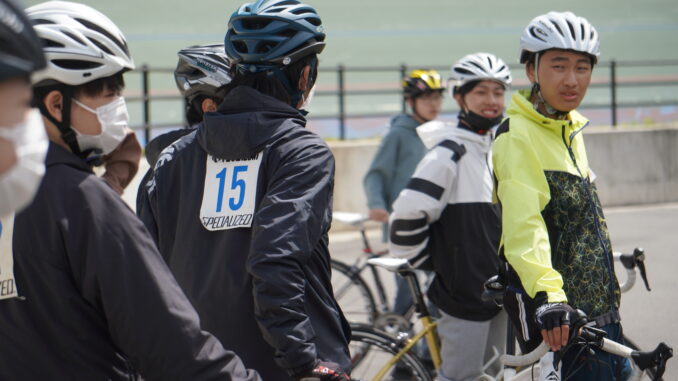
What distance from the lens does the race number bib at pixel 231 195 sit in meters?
3.11

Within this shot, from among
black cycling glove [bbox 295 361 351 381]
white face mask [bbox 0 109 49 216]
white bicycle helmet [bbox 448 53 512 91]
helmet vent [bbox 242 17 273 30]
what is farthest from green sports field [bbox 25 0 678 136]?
white face mask [bbox 0 109 49 216]

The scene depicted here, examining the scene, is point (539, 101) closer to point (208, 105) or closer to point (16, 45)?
point (208, 105)

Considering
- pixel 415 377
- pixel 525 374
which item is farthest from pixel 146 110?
pixel 525 374

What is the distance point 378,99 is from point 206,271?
19.7 m

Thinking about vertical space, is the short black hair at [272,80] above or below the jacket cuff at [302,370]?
above

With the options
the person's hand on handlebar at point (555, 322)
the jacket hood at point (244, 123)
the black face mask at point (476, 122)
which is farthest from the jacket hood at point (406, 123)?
the jacket hood at point (244, 123)

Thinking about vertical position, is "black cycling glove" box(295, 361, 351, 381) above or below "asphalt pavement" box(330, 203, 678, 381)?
above

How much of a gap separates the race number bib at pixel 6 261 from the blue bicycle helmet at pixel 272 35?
3.93 feet

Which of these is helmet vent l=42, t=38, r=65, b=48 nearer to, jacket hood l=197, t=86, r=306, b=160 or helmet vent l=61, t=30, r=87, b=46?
helmet vent l=61, t=30, r=87, b=46

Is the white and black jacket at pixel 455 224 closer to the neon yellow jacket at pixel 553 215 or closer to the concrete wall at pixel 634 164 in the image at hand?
the neon yellow jacket at pixel 553 215

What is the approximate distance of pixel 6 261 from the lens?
231 centimetres

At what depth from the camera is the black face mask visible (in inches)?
222

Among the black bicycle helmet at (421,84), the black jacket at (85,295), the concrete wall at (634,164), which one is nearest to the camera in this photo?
the black jacket at (85,295)

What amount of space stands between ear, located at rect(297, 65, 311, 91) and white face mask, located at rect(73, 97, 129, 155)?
90 cm
